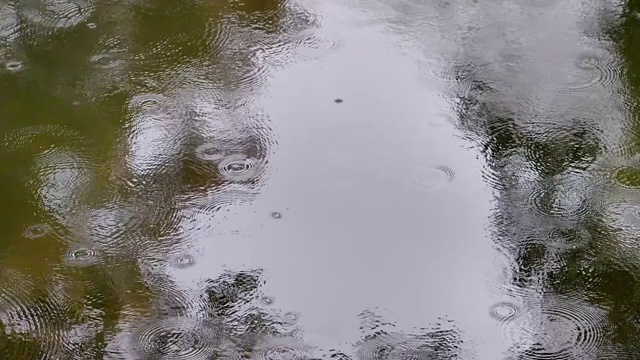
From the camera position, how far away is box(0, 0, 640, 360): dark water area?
8.18 feet

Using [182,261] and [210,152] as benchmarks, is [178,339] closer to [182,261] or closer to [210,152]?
[182,261]

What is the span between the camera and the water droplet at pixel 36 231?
2.79m

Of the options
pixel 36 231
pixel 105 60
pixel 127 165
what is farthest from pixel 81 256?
pixel 105 60

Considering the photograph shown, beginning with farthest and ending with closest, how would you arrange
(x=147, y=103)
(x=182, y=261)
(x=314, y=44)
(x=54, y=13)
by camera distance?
(x=54, y=13), (x=314, y=44), (x=147, y=103), (x=182, y=261)

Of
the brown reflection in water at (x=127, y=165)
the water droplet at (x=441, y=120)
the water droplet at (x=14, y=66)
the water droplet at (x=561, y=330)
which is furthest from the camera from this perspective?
the water droplet at (x=14, y=66)

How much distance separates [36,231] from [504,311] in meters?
1.56

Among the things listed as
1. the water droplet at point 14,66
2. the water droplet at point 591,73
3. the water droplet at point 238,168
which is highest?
the water droplet at point 591,73

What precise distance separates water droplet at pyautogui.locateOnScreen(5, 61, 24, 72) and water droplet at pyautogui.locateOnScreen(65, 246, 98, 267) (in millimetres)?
1098

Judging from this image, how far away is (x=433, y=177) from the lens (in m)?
2.94

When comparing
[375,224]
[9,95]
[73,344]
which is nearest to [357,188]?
[375,224]

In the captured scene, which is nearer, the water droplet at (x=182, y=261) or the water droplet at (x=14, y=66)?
the water droplet at (x=182, y=261)

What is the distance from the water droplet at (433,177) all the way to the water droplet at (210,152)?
2.37ft

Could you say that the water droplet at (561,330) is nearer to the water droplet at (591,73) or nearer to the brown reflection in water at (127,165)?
the brown reflection in water at (127,165)

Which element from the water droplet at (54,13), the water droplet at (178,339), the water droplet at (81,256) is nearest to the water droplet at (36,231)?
the water droplet at (81,256)
